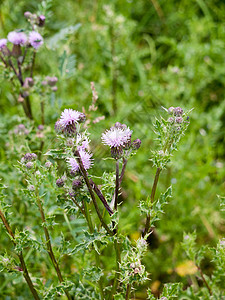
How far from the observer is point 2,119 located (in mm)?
2564

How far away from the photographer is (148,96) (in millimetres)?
3049

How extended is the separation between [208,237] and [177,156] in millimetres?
617

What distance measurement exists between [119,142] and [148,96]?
73.0 inches

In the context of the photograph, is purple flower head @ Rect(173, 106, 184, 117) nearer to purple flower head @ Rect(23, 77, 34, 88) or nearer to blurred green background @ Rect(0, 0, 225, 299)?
blurred green background @ Rect(0, 0, 225, 299)

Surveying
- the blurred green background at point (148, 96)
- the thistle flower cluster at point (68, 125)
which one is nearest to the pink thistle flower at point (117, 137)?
the thistle flower cluster at point (68, 125)

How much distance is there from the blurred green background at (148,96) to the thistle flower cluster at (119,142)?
662 mm

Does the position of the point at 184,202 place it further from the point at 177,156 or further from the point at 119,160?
the point at 119,160

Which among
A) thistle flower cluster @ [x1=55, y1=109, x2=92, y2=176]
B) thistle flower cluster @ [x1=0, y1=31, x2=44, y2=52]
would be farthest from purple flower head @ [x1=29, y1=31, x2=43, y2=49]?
thistle flower cluster @ [x1=55, y1=109, x2=92, y2=176]

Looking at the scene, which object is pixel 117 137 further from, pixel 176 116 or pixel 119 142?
pixel 176 116

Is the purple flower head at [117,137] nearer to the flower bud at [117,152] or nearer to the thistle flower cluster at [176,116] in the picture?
the flower bud at [117,152]

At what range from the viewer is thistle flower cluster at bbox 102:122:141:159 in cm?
127

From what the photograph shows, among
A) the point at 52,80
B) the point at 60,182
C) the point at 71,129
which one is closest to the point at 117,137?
the point at 71,129

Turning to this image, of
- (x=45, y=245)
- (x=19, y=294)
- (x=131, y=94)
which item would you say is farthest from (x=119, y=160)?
(x=131, y=94)

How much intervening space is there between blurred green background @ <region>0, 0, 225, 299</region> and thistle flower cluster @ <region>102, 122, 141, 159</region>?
2.17ft
